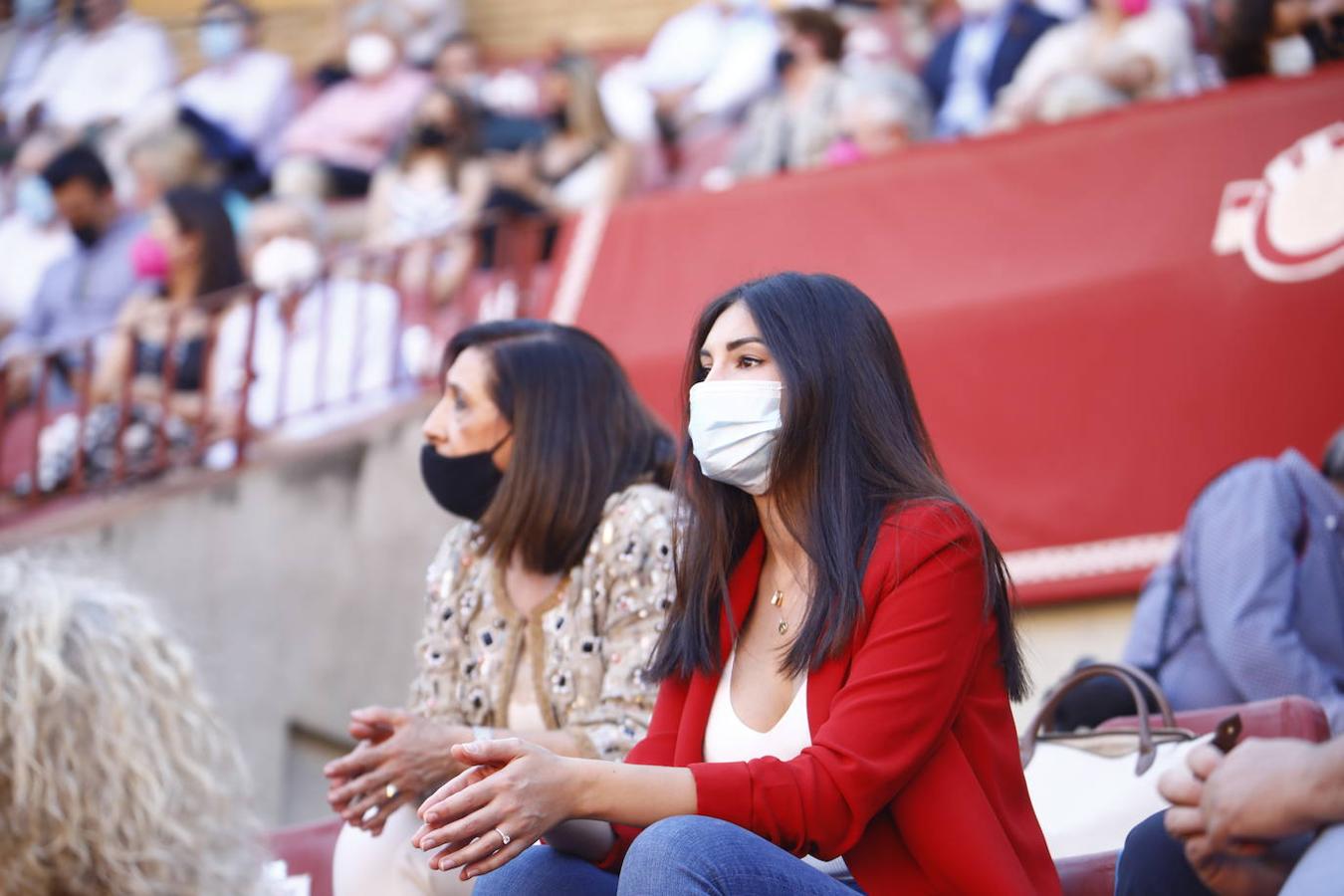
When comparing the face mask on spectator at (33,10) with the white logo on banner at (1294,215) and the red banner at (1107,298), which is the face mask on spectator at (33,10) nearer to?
the red banner at (1107,298)

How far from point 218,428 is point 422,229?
5.04 ft

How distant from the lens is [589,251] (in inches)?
263

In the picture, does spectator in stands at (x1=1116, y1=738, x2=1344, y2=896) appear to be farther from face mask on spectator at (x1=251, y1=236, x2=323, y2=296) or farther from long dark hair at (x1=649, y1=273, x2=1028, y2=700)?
face mask on spectator at (x1=251, y1=236, x2=323, y2=296)

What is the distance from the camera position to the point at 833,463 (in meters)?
2.52

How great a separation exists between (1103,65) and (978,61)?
972 mm

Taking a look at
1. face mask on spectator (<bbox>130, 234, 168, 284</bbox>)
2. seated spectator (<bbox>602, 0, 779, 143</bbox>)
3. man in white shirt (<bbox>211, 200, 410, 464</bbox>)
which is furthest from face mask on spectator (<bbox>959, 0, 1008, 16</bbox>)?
face mask on spectator (<bbox>130, 234, 168, 284</bbox>)

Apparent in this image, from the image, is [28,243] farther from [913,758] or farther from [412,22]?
[913,758]

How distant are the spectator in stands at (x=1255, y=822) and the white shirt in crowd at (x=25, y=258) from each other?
782 centimetres

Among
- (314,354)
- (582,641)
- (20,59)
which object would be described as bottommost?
(314,354)

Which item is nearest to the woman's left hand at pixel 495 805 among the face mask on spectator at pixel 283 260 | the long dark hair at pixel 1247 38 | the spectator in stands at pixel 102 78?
the long dark hair at pixel 1247 38

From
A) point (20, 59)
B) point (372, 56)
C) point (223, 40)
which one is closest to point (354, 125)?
point (372, 56)

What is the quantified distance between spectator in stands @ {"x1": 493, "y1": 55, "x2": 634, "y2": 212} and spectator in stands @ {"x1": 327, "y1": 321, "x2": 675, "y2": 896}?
13.6 ft

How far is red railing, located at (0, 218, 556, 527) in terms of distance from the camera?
22.6 feet

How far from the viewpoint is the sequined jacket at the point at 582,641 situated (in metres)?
3.23
